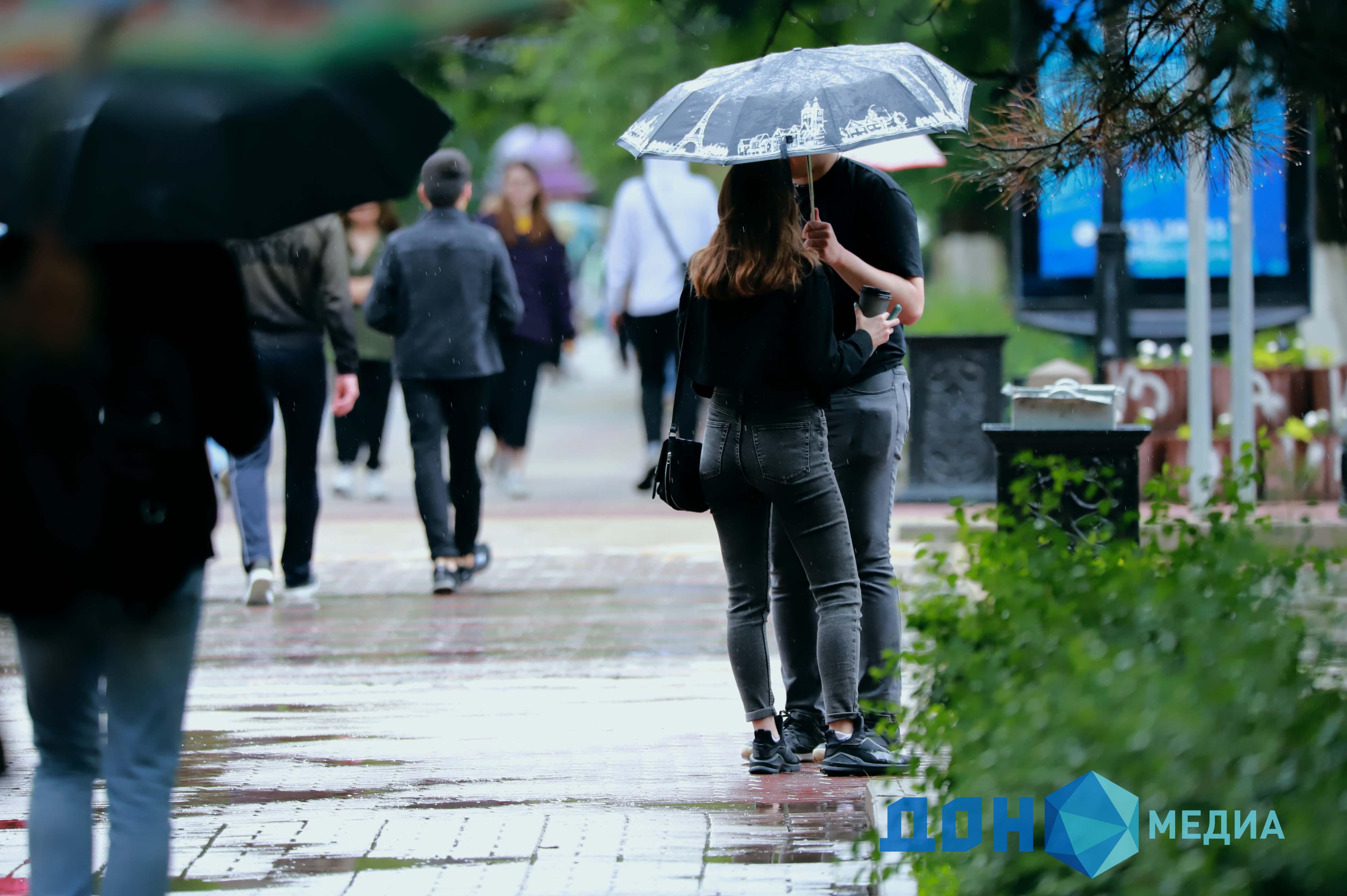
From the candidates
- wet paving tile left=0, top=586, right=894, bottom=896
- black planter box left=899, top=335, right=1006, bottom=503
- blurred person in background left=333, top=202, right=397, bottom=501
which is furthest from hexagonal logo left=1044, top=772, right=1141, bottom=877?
black planter box left=899, top=335, right=1006, bottom=503

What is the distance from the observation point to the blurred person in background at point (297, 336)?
870 cm

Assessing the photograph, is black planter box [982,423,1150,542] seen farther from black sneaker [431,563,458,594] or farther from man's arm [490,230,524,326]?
black sneaker [431,563,458,594]

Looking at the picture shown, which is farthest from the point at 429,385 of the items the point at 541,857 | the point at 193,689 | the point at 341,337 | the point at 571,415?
the point at 571,415

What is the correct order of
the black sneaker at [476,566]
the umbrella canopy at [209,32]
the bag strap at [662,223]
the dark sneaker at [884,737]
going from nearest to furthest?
the umbrella canopy at [209,32], the dark sneaker at [884,737], the black sneaker at [476,566], the bag strap at [662,223]

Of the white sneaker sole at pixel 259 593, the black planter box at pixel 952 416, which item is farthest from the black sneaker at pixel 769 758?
the black planter box at pixel 952 416

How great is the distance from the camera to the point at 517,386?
43.0 feet

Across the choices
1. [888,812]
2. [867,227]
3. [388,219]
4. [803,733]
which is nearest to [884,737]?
[803,733]

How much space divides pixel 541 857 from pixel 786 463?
131 centimetres

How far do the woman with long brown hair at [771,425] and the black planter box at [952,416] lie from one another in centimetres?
693

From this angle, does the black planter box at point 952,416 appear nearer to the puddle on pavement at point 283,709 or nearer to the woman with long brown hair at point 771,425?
the puddle on pavement at point 283,709

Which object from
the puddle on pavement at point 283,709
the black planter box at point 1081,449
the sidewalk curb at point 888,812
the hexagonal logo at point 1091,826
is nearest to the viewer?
the hexagonal logo at point 1091,826

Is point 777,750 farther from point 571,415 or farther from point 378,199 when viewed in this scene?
point 571,415

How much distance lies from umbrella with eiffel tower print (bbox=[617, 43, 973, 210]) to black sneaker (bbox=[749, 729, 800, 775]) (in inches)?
67.7

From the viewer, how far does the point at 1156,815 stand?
2.95 meters
